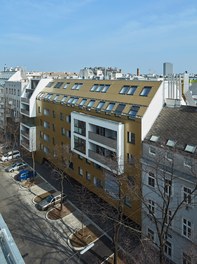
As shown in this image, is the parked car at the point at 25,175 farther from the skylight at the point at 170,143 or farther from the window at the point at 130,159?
the skylight at the point at 170,143

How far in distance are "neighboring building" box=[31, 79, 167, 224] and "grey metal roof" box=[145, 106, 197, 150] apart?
85 cm

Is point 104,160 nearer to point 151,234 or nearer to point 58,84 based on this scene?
point 151,234

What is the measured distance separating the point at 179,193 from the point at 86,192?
15.8m

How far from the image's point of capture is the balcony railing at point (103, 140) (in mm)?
27688

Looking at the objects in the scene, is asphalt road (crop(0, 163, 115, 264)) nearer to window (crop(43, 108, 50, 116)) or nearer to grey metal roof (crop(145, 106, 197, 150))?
grey metal roof (crop(145, 106, 197, 150))

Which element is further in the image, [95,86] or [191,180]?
[95,86]

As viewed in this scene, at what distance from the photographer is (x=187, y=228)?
21375mm

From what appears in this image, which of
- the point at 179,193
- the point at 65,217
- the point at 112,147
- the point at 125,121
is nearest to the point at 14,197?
the point at 65,217

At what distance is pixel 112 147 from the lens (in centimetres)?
2792

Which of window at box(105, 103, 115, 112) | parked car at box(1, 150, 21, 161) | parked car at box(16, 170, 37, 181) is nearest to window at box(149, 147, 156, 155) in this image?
window at box(105, 103, 115, 112)

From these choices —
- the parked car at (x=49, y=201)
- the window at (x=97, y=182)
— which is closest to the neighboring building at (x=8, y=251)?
the window at (x=97, y=182)

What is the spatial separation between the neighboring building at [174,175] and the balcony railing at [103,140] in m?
3.93

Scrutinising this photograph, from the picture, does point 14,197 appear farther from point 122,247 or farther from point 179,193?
point 179,193

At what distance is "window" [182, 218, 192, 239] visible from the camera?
21.2 metres
